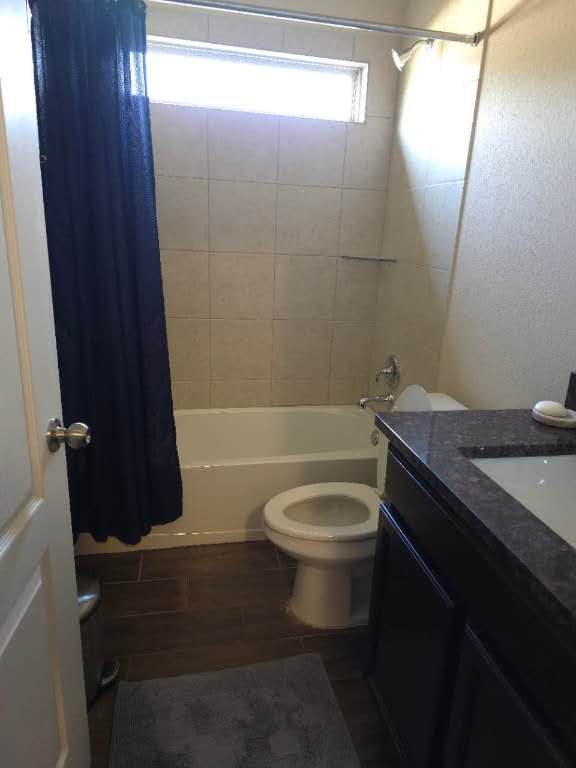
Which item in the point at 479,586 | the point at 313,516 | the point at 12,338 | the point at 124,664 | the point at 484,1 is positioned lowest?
the point at 124,664

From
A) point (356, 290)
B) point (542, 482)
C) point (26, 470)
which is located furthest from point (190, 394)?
point (542, 482)

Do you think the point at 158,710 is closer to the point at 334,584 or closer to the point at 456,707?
the point at 334,584

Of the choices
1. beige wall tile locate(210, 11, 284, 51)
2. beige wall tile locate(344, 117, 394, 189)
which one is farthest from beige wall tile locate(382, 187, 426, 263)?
beige wall tile locate(210, 11, 284, 51)

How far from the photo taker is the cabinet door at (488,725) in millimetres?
713

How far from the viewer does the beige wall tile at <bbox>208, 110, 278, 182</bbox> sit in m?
2.37

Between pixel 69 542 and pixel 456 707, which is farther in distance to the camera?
pixel 69 542

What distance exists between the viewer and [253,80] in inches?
94.7

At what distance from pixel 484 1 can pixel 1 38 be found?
1.68 metres

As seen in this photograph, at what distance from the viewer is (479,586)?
33.6 inches

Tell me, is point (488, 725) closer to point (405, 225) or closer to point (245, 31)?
point (405, 225)

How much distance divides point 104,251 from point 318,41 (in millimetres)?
1509

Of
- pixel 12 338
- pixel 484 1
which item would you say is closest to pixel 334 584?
pixel 12 338

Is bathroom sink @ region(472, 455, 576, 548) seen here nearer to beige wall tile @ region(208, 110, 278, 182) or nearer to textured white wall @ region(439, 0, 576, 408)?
textured white wall @ region(439, 0, 576, 408)

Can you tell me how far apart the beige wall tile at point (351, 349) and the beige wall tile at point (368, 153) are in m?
0.73
